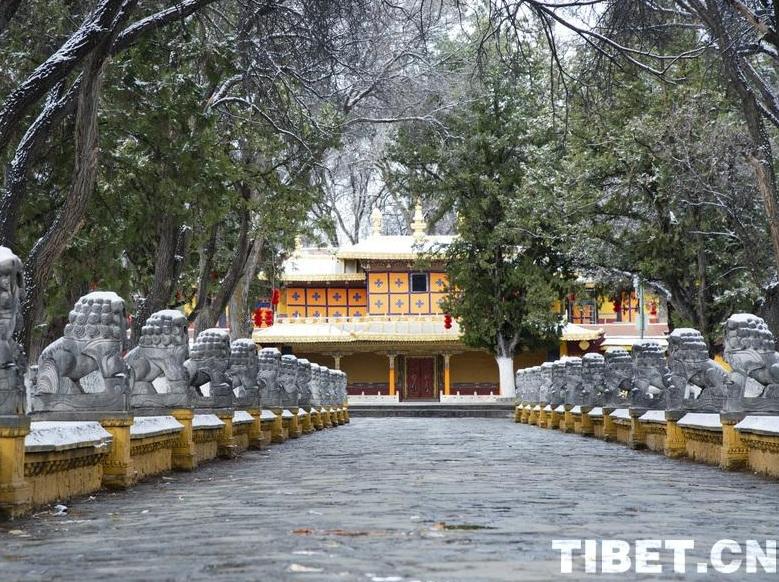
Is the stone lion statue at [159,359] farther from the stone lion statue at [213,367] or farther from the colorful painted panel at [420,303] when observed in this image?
the colorful painted panel at [420,303]

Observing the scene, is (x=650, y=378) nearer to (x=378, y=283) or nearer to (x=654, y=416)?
(x=654, y=416)

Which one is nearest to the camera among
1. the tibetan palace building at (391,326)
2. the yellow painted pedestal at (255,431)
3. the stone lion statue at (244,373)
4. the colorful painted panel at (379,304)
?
the stone lion statue at (244,373)

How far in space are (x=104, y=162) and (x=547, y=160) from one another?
770 inches

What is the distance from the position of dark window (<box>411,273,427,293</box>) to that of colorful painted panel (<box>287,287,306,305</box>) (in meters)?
5.76

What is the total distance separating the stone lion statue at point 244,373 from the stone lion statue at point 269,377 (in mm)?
2800

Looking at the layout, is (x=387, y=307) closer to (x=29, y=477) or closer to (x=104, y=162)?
(x=104, y=162)

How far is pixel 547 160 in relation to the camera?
36.2m

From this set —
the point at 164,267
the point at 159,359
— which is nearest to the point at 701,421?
the point at 159,359

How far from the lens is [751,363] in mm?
12766

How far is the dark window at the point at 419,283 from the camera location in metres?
59.4

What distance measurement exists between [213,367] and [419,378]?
44238mm

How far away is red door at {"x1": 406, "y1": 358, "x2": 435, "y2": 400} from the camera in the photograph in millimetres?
60562

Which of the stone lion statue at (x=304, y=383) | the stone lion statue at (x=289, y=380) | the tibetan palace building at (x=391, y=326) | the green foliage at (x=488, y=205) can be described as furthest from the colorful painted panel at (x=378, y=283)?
the stone lion statue at (x=289, y=380)

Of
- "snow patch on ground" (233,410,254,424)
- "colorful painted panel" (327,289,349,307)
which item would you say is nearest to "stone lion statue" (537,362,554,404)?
"snow patch on ground" (233,410,254,424)
